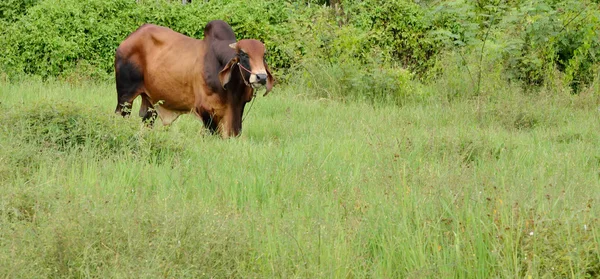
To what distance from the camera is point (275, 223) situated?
16.4 feet

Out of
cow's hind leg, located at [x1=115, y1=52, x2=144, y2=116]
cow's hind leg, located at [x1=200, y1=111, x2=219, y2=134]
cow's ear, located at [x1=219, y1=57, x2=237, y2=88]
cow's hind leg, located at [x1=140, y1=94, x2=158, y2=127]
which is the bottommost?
cow's hind leg, located at [x1=140, y1=94, x2=158, y2=127]

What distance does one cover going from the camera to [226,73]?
8398 mm

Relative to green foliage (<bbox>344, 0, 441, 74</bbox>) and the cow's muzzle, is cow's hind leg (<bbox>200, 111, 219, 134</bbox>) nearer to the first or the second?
the cow's muzzle

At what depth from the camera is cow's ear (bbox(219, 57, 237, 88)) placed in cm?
834

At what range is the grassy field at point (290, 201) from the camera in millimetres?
4340

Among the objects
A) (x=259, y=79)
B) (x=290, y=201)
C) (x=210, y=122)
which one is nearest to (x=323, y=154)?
(x=259, y=79)

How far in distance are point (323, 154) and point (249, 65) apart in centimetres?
129

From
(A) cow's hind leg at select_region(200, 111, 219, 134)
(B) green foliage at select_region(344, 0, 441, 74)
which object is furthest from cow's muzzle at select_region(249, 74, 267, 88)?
(B) green foliage at select_region(344, 0, 441, 74)

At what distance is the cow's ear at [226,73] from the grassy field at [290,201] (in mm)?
552

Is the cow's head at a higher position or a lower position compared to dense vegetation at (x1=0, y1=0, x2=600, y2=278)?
higher

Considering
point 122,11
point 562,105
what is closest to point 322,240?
point 562,105

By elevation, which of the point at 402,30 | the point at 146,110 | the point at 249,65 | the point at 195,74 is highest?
the point at 249,65

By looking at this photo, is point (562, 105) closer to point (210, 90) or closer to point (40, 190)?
point (210, 90)

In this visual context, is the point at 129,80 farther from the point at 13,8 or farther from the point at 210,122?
the point at 13,8
